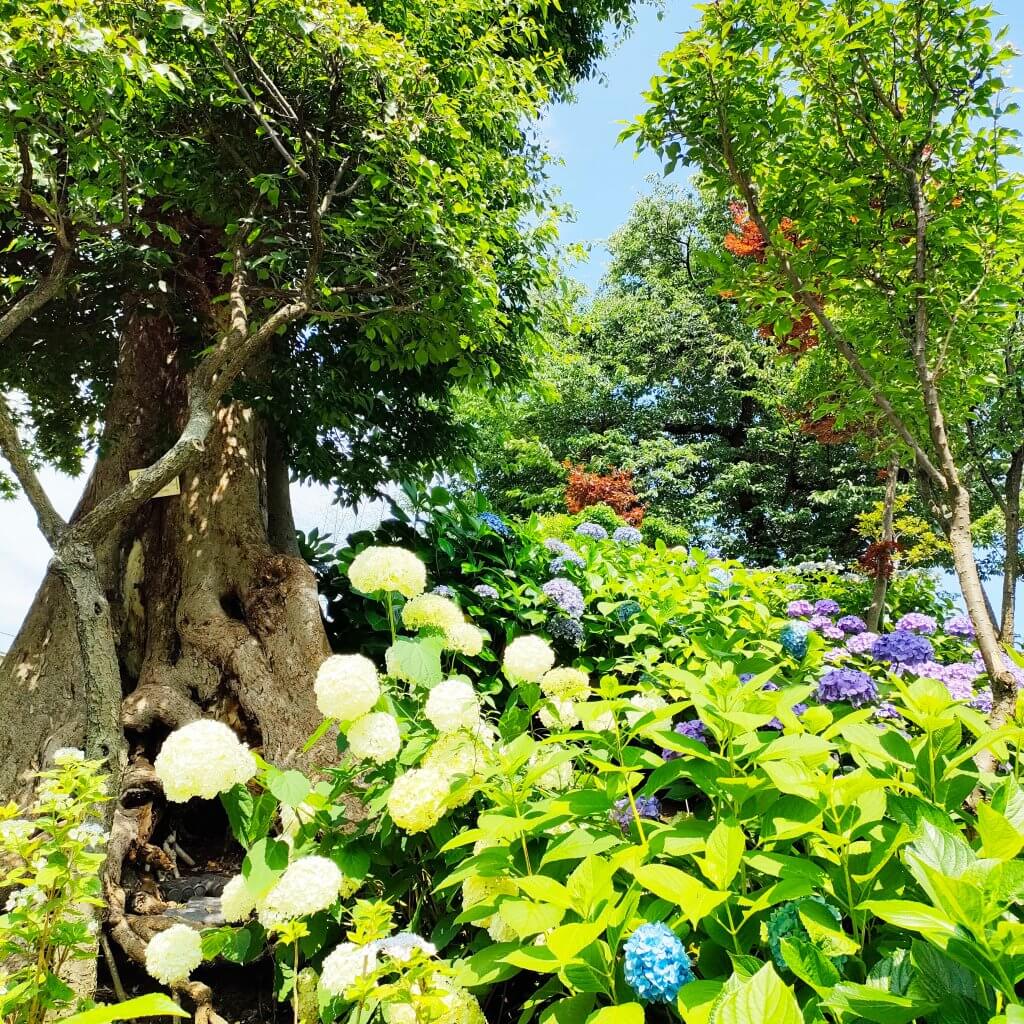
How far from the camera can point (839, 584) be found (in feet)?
16.6

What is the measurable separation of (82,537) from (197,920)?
1440 millimetres

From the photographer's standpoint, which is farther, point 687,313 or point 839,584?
point 687,313

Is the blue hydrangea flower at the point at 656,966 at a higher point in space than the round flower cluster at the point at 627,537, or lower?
lower

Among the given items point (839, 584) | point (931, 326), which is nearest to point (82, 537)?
point (931, 326)

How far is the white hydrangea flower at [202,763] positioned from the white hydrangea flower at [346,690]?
0.20m

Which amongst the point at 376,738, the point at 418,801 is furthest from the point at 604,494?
the point at 418,801

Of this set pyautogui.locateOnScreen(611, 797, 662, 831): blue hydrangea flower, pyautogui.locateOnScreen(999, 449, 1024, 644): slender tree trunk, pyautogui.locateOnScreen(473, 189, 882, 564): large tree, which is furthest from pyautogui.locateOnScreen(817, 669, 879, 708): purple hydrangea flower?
pyautogui.locateOnScreen(473, 189, 882, 564): large tree

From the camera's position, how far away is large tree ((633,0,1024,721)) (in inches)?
104

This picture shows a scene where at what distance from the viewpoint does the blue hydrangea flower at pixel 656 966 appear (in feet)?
2.93

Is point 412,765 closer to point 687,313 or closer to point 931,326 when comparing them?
point 931,326

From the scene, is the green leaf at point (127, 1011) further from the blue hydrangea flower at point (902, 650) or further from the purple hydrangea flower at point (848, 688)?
the blue hydrangea flower at point (902, 650)

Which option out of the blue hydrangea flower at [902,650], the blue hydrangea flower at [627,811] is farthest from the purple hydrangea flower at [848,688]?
the blue hydrangea flower at [627,811]

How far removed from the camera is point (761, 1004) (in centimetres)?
65

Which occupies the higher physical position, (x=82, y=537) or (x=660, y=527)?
(x=660, y=527)
